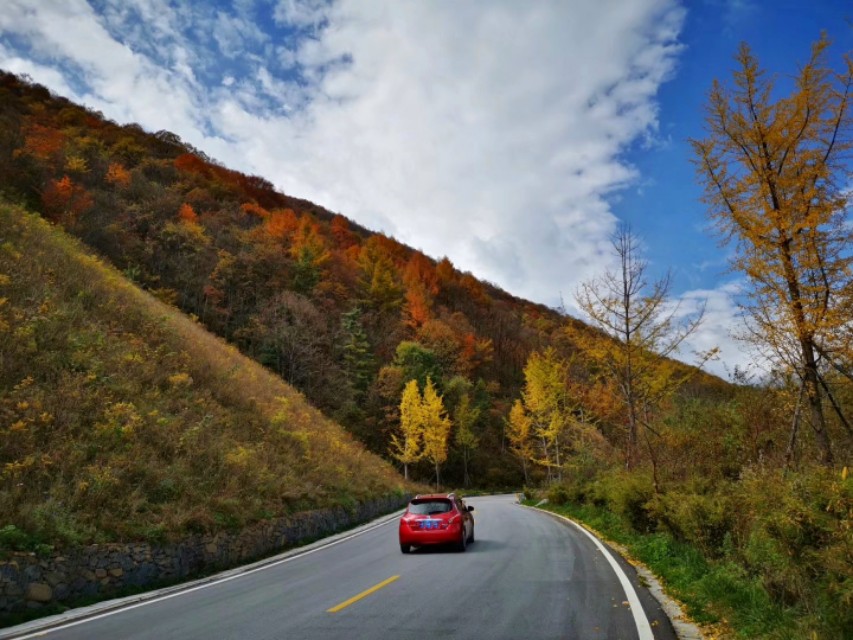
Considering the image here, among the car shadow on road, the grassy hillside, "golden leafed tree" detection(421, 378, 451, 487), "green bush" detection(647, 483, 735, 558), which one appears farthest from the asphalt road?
"golden leafed tree" detection(421, 378, 451, 487)

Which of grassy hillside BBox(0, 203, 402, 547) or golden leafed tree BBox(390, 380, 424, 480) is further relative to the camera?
golden leafed tree BBox(390, 380, 424, 480)

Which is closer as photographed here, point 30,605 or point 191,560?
point 30,605

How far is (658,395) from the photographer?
1595cm

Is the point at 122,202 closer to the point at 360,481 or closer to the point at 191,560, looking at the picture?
the point at 360,481

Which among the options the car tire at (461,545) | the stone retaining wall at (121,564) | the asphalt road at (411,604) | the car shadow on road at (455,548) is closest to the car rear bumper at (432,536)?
the car tire at (461,545)

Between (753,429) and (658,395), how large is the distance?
2.68m

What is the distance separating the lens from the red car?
43.3 ft

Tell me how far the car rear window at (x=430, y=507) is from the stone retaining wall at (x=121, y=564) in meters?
4.18

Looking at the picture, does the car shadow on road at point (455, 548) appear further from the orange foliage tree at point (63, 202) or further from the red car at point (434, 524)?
the orange foliage tree at point (63, 202)

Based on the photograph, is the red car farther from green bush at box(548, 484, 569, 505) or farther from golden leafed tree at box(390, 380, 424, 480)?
golden leafed tree at box(390, 380, 424, 480)

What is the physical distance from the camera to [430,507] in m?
13.8

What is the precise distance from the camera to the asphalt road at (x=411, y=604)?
6.09 meters

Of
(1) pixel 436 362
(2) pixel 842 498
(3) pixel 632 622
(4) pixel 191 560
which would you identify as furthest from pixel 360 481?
(1) pixel 436 362

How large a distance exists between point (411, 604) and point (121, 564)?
5.98 metres
